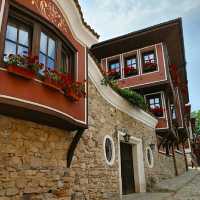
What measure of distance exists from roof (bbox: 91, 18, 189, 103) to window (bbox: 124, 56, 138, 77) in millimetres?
659

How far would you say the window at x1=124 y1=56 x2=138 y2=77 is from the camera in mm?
14061

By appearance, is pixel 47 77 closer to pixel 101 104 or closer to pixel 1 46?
pixel 1 46

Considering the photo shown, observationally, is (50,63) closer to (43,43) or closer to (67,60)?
(43,43)

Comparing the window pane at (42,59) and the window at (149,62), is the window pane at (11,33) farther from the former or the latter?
the window at (149,62)

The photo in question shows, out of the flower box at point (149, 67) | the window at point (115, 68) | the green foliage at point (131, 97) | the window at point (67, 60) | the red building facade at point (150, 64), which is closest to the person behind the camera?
the window at point (67, 60)

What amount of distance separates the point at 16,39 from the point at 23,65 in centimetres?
66

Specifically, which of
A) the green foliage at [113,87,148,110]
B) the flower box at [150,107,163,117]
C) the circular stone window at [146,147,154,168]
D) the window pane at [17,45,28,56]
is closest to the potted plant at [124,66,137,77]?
the flower box at [150,107,163,117]

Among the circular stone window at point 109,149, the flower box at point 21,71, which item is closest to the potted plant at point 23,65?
the flower box at point 21,71

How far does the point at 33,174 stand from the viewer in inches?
182

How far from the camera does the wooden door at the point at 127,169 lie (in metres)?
9.19

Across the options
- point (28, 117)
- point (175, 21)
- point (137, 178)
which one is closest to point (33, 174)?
point (28, 117)

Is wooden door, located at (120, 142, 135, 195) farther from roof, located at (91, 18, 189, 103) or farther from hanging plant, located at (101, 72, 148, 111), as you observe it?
roof, located at (91, 18, 189, 103)

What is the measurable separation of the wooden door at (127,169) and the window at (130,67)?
5.30 meters

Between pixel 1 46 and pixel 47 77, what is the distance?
1.01 metres
